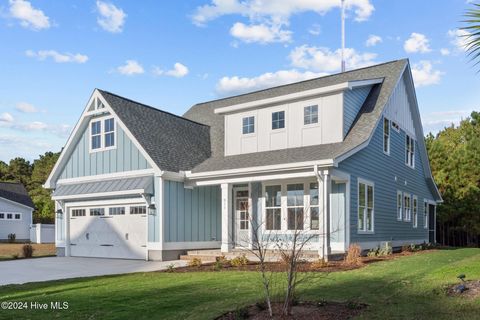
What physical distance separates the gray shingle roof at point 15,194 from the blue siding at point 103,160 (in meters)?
23.1

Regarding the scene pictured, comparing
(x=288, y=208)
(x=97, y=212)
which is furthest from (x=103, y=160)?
(x=288, y=208)

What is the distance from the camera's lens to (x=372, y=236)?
55.3 ft

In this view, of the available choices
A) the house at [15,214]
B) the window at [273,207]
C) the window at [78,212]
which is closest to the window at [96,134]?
the window at [78,212]

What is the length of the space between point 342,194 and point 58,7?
34.6ft

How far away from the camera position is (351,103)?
1659 cm

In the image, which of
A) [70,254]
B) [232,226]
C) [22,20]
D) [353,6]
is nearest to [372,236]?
[232,226]

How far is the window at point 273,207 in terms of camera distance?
1620 cm

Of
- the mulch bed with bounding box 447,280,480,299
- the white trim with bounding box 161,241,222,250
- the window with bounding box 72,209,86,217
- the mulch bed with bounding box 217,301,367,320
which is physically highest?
the window with bounding box 72,209,86,217

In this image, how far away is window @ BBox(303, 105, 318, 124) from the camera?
16.3 m

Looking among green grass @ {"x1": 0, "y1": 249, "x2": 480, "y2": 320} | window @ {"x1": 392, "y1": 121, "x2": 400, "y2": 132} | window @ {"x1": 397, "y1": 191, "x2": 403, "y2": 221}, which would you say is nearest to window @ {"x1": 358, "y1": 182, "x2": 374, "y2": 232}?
window @ {"x1": 397, "y1": 191, "x2": 403, "y2": 221}

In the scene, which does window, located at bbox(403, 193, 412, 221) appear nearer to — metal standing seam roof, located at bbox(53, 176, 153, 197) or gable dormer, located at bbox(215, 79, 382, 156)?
gable dormer, located at bbox(215, 79, 382, 156)

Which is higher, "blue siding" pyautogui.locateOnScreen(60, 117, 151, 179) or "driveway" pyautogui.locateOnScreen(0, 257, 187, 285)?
"blue siding" pyautogui.locateOnScreen(60, 117, 151, 179)

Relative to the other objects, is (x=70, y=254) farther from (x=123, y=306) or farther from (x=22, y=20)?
(x=123, y=306)

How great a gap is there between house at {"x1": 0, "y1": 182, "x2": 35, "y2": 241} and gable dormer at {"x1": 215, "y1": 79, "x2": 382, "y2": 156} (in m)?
28.8
